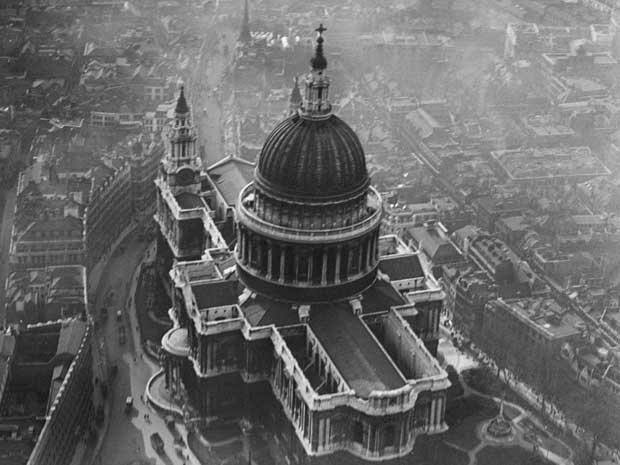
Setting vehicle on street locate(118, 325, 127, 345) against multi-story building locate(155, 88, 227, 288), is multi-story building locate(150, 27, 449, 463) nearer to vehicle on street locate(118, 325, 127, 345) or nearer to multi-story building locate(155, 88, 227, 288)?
vehicle on street locate(118, 325, 127, 345)

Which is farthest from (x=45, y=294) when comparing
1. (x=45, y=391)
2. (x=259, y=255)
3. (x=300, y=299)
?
(x=300, y=299)

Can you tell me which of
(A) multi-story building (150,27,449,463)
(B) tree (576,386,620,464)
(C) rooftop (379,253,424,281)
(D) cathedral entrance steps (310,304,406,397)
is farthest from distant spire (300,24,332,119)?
(B) tree (576,386,620,464)

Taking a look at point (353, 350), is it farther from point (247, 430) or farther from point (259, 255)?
point (247, 430)

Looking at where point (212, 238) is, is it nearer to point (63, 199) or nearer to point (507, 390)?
point (63, 199)

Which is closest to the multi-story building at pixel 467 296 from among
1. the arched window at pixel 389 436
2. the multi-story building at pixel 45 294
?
the arched window at pixel 389 436

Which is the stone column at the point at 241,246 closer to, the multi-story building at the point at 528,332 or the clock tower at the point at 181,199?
the clock tower at the point at 181,199

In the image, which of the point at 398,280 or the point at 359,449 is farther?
the point at 398,280

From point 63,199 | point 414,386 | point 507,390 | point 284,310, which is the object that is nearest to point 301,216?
point 284,310
